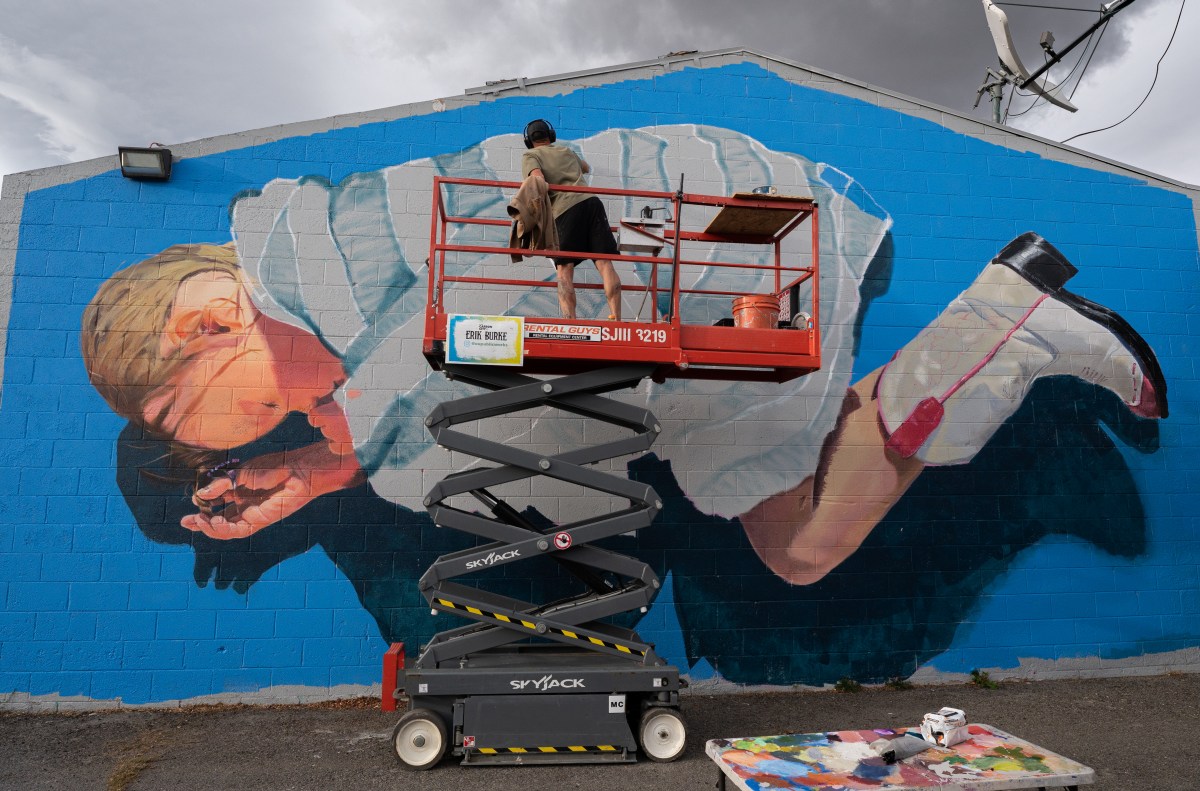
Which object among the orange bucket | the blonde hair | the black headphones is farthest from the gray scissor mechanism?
the blonde hair

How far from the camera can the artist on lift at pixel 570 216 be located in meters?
5.66

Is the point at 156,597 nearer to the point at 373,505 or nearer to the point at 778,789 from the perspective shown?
the point at 373,505

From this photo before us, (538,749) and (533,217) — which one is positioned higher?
(533,217)

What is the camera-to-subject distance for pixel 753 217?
19.2 ft

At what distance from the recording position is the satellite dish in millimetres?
8977

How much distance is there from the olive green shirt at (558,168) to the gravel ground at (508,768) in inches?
152

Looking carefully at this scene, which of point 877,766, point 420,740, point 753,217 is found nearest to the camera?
point 877,766

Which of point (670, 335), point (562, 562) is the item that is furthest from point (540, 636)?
point (670, 335)

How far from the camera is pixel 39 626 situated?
611cm

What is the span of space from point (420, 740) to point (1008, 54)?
954 centimetres

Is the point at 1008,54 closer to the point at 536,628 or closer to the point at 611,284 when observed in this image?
the point at 611,284

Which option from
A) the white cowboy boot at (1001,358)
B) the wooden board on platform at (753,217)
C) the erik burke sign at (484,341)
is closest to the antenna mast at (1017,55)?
the white cowboy boot at (1001,358)

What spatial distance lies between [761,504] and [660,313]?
6.30ft

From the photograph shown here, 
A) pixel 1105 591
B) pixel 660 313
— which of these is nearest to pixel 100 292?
pixel 660 313
